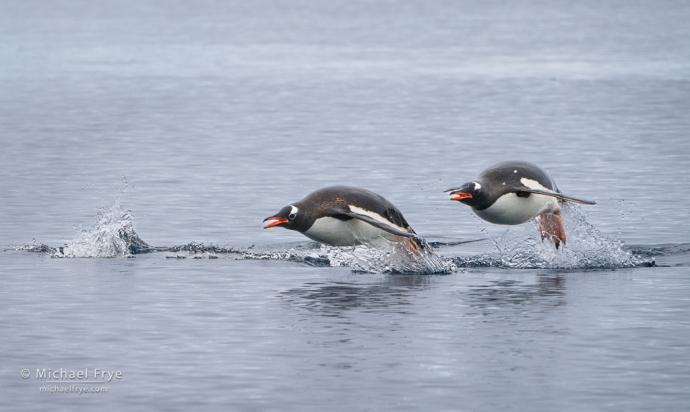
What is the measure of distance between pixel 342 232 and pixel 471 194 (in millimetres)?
1458

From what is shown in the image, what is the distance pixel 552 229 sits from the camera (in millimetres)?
16656

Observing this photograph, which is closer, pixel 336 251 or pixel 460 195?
pixel 460 195

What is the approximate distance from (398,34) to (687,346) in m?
79.6

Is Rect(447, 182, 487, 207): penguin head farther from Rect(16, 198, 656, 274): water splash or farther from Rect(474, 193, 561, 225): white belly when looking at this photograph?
Rect(16, 198, 656, 274): water splash

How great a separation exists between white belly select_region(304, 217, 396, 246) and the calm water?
17.0 inches

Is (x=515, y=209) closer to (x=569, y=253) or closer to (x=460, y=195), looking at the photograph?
(x=569, y=253)

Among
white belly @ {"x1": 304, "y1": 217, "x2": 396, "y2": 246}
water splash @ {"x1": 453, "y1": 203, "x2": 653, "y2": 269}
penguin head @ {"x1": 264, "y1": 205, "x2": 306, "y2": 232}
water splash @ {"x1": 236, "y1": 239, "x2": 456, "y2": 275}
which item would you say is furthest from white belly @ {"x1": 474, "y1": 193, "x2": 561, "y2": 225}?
penguin head @ {"x1": 264, "y1": 205, "x2": 306, "y2": 232}

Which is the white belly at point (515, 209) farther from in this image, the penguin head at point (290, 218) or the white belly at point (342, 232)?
the penguin head at point (290, 218)

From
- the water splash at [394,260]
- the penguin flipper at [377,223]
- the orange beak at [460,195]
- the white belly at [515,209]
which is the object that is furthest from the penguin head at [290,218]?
the white belly at [515,209]

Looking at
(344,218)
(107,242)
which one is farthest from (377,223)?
(107,242)

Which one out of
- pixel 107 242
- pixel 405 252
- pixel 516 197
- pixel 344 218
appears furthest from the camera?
pixel 107 242

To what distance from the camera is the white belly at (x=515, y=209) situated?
15.9 meters

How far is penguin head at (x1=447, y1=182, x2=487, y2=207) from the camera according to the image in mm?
15320

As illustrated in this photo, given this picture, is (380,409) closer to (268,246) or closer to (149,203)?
(268,246)
